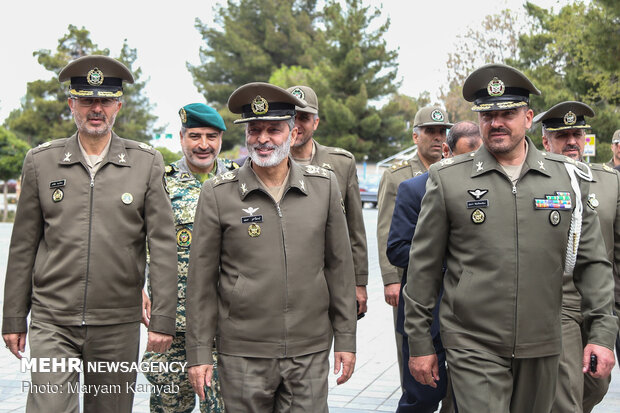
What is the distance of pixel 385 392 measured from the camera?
670 cm

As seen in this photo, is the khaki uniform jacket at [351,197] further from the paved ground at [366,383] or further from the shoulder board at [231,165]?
the paved ground at [366,383]

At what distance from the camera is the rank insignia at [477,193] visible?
3874 mm

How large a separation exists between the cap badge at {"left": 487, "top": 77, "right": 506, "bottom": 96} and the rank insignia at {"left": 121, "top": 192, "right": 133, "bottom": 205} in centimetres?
198

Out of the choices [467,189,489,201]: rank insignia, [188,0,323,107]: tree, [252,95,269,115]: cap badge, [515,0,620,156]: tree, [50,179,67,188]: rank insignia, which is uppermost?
[188,0,323,107]: tree

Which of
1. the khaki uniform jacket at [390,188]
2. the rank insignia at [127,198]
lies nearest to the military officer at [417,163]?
the khaki uniform jacket at [390,188]

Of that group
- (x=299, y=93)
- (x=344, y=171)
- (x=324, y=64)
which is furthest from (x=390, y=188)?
(x=324, y=64)

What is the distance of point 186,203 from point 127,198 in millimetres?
914

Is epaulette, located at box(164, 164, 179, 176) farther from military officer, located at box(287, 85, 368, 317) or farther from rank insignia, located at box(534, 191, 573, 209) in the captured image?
rank insignia, located at box(534, 191, 573, 209)

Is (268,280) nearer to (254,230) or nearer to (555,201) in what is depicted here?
(254,230)

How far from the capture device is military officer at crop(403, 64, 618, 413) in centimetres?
378

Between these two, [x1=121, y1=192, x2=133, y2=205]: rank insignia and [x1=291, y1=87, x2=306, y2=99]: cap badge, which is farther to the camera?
[x1=291, y1=87, x2=306, y2=99]: cap badge

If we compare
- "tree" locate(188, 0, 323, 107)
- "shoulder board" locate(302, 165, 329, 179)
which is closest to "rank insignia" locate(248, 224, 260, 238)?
"shoulder board" locate(302, 165, 329, 179)

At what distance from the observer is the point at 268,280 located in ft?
13.0

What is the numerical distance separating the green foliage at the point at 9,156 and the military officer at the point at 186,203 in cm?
2894
